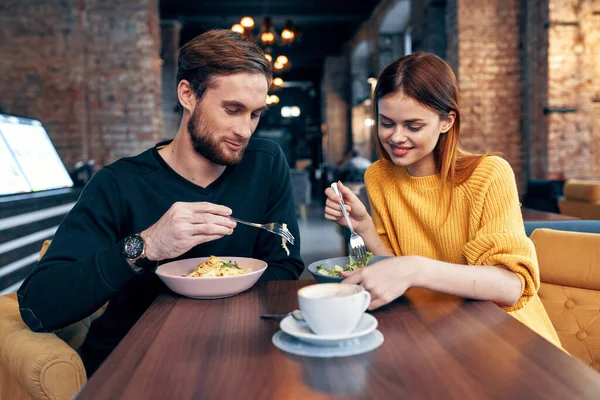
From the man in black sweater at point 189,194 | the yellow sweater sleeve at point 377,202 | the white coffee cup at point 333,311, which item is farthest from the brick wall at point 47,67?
the white coffee cup at point 333,311

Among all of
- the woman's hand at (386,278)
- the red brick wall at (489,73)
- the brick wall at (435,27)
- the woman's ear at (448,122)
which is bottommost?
the woman's hand at (386,278)

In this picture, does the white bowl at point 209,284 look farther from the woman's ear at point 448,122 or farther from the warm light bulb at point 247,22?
the warm light bulb at point 247,22

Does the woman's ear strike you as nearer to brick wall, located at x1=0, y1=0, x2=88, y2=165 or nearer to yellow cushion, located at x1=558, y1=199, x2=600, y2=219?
yellow cushion, located at x1=558, y1=199, x2=600, y2=219

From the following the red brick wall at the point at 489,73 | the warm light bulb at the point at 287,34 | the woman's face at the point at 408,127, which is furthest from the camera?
the warm light bulb at the point at 287,34

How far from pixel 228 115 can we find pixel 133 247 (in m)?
0.55

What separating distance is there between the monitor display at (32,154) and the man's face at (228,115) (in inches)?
85.3

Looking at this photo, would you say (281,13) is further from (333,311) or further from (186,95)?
(333,311)

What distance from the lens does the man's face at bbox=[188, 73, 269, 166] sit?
158 centimetres

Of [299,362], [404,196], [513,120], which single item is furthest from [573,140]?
[299,362]

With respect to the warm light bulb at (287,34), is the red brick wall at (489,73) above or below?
below

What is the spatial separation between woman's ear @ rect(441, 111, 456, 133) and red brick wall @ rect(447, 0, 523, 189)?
5222 millimetres

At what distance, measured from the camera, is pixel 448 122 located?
1.57 m

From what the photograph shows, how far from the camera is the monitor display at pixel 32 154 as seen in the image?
11.2 feet

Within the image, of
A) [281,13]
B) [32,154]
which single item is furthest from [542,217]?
[281,13]
